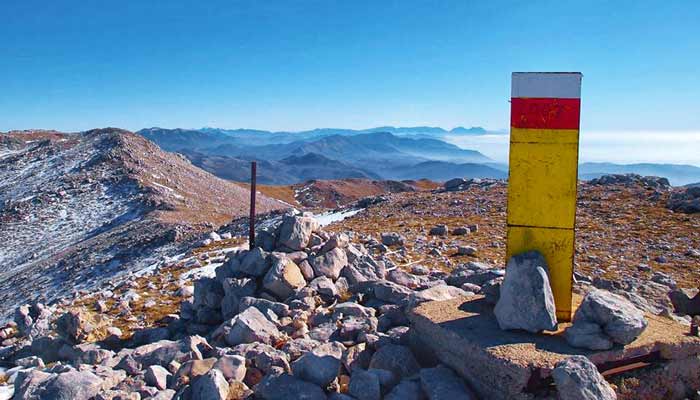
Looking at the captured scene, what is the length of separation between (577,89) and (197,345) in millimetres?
6642

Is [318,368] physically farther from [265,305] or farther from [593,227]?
[593,227]

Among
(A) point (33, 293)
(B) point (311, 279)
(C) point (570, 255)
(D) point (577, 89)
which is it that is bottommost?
(A) point (33, 293)

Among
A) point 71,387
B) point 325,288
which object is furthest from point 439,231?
point 71,387

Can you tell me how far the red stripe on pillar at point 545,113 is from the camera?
6129 millimetres

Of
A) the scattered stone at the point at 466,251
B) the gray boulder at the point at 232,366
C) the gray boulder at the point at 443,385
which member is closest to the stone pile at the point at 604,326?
the gray boulder at the point at 443,385

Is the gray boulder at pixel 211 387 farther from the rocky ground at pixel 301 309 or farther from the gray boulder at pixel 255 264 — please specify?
the gray boulder at pixel 255 264

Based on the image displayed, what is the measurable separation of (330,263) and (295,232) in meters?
1.20

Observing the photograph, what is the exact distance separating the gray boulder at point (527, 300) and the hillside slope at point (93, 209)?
693 inches

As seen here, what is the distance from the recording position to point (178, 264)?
55.6 ft

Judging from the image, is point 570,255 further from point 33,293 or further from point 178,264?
point 33,293

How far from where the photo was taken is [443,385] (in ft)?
17.9

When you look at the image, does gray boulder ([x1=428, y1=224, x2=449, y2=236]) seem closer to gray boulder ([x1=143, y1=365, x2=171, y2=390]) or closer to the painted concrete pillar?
the painted concrete pillar

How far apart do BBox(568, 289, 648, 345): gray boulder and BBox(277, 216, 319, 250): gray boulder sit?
687 cm

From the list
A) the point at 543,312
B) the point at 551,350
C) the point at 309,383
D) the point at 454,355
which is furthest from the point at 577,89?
the point at 309,383
